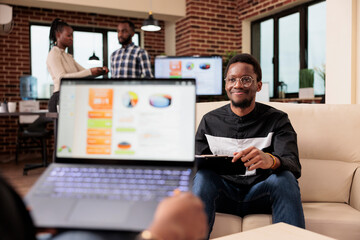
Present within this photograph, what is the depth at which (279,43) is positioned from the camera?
513cm

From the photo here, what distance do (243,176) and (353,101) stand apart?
184cm

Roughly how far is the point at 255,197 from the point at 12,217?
50.5 inches

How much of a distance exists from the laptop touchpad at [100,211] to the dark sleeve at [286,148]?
1.03 metres

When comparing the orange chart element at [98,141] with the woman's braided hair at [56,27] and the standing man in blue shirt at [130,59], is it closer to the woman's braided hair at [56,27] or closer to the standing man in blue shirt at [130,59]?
the woman's braided hair at [56,27]

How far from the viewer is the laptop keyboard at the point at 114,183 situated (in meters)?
0.66

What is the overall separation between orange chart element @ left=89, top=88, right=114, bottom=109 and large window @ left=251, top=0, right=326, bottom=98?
4.07 m

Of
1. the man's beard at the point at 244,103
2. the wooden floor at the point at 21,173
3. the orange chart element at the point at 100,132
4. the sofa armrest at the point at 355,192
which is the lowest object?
the wooden floor at the point at 21,173

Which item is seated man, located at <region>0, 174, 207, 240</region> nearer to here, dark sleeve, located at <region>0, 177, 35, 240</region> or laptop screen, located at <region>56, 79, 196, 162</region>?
dark sleeve, located at <region>0, 177, 35, 240</region>

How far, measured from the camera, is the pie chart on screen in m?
0.80

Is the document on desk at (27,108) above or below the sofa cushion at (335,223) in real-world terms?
above

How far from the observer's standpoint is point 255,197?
61.0 inches

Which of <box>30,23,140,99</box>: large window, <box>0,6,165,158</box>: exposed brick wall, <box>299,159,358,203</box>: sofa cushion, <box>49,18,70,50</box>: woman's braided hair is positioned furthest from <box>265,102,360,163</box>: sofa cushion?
<box>0,6,165,158</box>: exposed brick wall

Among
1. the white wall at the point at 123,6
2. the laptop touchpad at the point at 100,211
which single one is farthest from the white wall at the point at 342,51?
the laptop touchpad at the point at 100,211

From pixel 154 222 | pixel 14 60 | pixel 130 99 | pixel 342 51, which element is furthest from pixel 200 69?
pixel 154 222
